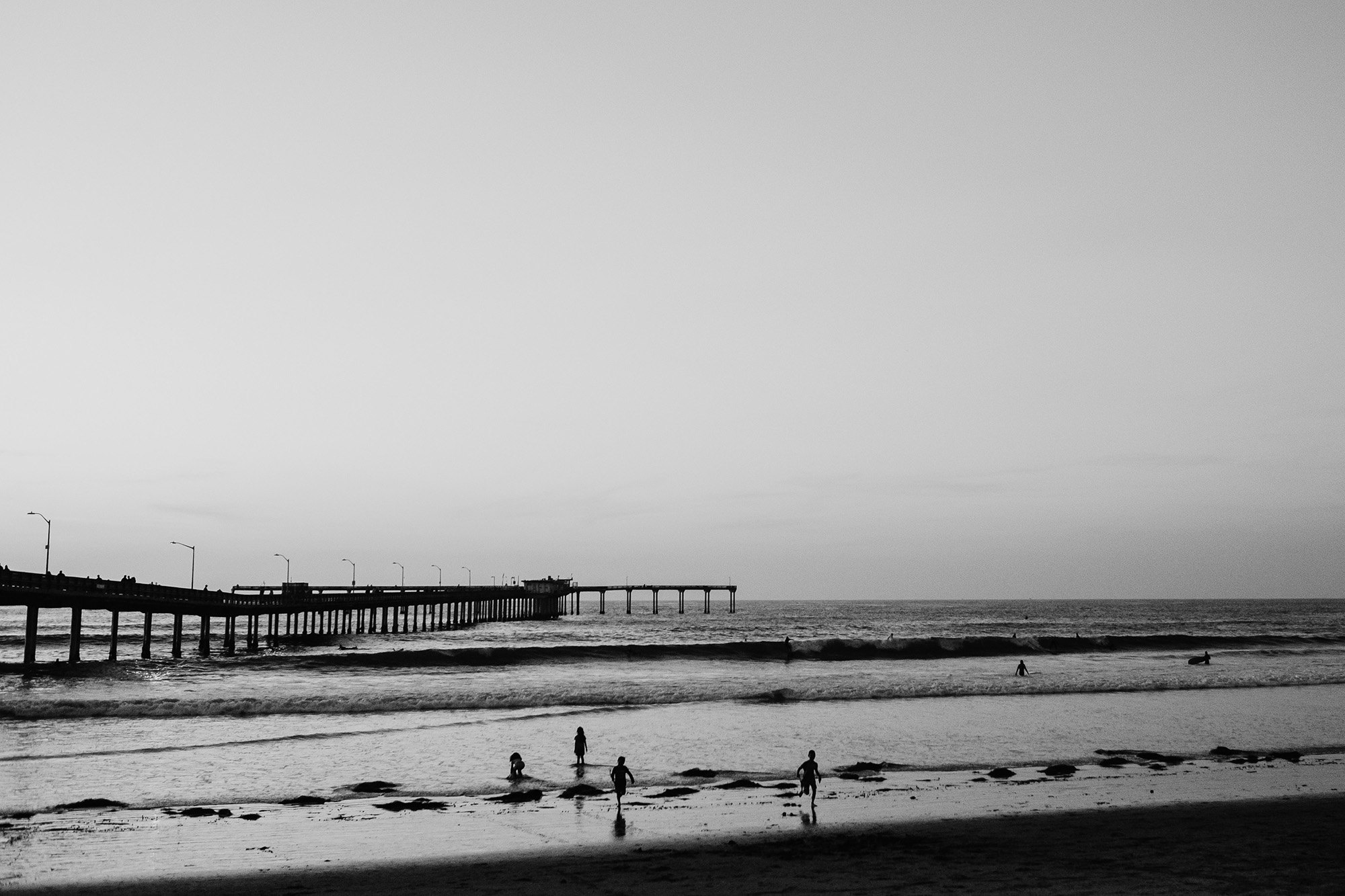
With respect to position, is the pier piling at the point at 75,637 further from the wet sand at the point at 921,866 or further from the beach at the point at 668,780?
the wet sand at the point at 921,866

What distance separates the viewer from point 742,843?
17391 mm

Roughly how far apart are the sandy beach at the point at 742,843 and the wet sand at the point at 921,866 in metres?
0.05

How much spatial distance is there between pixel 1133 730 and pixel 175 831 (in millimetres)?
26533

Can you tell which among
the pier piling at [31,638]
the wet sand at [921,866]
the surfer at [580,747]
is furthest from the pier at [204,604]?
the wet sand at [921,866]

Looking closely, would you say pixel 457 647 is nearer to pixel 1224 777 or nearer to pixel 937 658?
pixel 937 658

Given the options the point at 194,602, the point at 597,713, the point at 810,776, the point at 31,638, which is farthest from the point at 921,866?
the point at 194,602

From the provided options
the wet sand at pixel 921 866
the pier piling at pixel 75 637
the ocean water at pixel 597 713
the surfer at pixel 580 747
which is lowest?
the ocean water at pixel 597 713

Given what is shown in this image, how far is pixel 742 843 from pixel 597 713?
19.7 meters

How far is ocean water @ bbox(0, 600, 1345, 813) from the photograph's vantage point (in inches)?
1000

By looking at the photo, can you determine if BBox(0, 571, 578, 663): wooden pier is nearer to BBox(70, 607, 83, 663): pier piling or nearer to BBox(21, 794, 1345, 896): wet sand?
BBox(70, 607, 83, 663): pier piling

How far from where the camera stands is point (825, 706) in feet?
127

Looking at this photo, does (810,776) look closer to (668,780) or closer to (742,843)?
(742,843)

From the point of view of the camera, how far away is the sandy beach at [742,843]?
49.7ft

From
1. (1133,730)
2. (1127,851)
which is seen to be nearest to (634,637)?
(1133,730)
